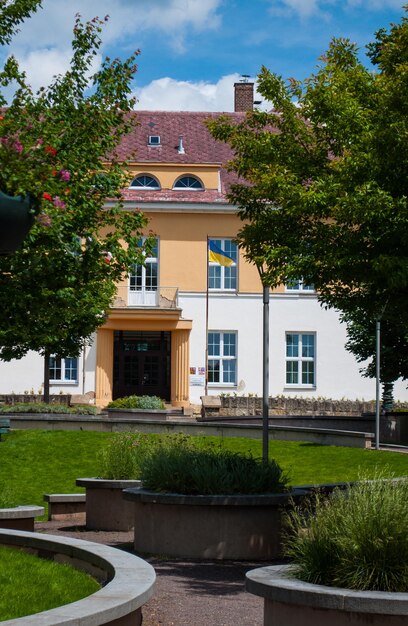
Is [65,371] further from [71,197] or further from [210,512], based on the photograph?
[210,512]

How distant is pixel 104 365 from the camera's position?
166 ft

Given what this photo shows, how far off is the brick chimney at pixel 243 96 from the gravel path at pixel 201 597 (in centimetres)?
4752

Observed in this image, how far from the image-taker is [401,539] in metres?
7.29

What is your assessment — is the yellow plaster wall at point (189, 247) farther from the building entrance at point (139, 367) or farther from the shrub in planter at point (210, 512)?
the shrub in planter at point (210, 512)

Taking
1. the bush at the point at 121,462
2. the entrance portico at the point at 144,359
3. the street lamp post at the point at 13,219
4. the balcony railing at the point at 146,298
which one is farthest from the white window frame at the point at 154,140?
the street lamp post at the point at 13,219

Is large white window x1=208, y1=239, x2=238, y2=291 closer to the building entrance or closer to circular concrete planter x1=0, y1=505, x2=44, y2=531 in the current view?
the building entrance

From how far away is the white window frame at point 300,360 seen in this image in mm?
51812

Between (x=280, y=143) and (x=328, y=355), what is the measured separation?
38.0 m

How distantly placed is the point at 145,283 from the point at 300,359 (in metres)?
7.97

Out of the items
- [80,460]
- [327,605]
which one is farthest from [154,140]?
[327,605]

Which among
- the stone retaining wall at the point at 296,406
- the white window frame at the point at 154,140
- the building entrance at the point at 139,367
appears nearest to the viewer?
the stone retaining wall at the point at 296,406

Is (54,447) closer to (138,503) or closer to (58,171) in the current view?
(58,171)

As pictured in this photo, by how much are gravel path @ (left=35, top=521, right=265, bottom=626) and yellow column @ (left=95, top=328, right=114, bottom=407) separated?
38.1 m

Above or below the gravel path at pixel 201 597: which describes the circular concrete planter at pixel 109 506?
above
